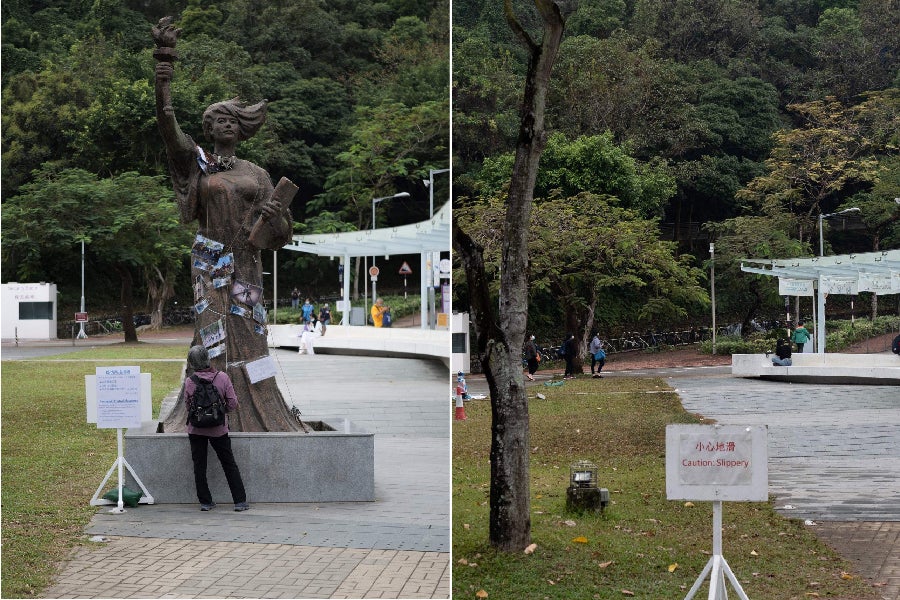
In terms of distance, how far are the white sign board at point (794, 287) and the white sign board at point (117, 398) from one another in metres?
14.9

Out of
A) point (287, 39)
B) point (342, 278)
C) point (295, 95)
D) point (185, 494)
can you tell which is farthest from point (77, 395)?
point (342, 278)

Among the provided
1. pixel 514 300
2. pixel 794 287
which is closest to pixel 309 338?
pixel 794 287

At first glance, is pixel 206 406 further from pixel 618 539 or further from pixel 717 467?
pixel 717 467

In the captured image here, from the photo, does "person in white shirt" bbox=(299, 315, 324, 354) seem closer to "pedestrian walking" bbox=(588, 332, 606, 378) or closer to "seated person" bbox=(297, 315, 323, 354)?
"seated person" bbox=(297, 315, 323, 354)

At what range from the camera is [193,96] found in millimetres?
12359

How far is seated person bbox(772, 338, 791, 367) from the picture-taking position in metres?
20.8

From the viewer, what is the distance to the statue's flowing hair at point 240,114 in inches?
368

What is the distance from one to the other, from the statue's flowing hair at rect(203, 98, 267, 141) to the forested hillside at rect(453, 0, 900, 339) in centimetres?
189

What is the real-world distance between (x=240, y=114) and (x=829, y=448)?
7.69 metres

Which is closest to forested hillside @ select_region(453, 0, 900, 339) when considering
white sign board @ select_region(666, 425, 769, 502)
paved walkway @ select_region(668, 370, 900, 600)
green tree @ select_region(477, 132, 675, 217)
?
green tree @ select_region(477, 132, 675, 217)

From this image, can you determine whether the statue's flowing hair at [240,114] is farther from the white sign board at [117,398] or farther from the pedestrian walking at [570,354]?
the pedestrian walking at [570,354]

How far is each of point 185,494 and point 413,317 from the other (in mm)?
24877

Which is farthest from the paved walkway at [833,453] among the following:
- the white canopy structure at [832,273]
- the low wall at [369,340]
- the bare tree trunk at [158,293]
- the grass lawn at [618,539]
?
the bare tree trunk at [158,293]

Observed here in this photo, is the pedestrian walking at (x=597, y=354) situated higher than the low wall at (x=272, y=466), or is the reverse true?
the pedestrian walking at (x=597, y=354)
